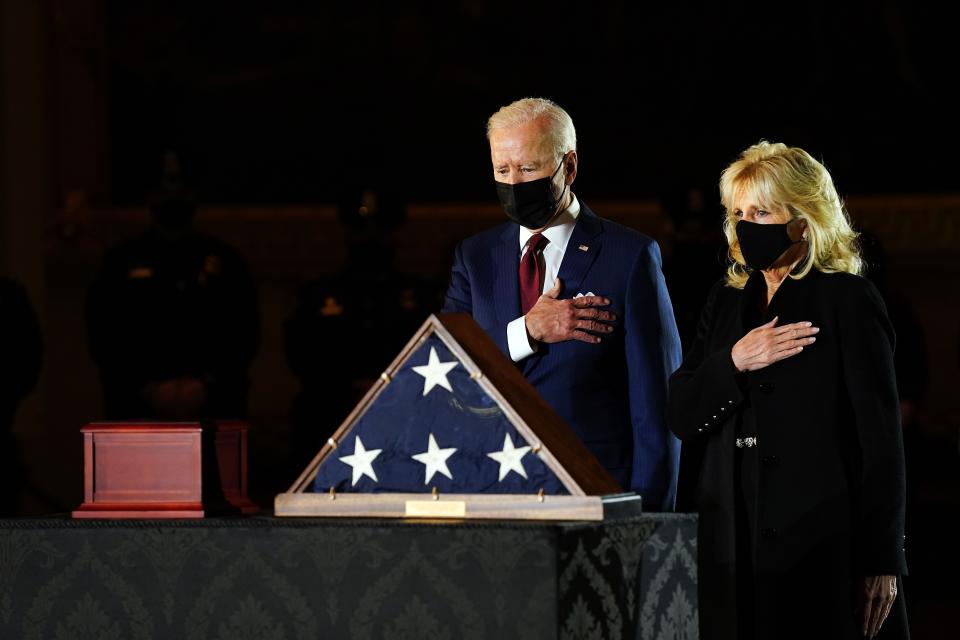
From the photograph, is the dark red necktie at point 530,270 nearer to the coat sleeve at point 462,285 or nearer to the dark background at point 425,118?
the coat sleeve at point 462,285

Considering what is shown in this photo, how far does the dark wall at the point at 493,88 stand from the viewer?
13.6 meters

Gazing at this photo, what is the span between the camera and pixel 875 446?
379 centimetres

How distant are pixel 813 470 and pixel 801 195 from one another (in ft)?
1.95

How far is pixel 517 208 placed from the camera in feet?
13.9

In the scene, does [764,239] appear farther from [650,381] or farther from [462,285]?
[462,285]

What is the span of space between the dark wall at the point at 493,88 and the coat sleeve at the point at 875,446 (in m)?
9.51

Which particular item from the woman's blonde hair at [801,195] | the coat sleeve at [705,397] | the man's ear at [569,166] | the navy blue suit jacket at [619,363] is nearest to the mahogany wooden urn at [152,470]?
the navy blue suit jacket at [619,363]

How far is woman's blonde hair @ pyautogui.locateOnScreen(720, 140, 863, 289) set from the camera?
12.9 ft

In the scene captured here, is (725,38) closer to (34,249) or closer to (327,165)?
(327,165)

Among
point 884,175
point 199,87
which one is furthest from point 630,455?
point 199,87

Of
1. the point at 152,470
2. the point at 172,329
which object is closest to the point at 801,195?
the point at 152,470

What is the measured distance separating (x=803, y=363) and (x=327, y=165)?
1036 cm

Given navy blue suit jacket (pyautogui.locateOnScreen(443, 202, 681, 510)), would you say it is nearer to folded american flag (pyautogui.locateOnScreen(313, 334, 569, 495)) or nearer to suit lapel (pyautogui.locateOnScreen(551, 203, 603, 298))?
suit lapel (pyautogui.locateOnScreen(551, 203, 603, 298))

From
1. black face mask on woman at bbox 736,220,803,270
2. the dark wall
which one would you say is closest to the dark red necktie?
black face mask on woman at bbox 736,220,803,270
